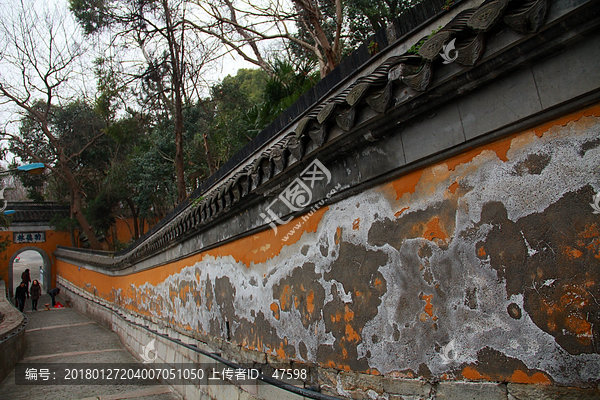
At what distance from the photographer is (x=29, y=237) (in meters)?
22.6

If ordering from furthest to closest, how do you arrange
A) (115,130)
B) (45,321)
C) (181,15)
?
(115,130), (45,321), (181,15)

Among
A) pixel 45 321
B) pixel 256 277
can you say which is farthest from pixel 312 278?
pixel 45 321

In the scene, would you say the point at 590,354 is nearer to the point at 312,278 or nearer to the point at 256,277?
the point at 312,278

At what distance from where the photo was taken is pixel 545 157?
5.57 ft

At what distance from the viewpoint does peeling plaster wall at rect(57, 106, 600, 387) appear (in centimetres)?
160

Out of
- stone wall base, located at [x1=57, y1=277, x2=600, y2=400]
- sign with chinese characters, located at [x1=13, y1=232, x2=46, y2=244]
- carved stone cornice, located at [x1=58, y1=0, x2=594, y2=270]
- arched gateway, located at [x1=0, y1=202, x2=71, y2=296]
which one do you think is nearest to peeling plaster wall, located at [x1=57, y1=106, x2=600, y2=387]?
stone wall base, located at [x1=57, y1=277, x2=600, y2=400]

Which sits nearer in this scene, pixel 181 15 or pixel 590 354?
pixel 590 354

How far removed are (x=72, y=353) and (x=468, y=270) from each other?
9.59 metres

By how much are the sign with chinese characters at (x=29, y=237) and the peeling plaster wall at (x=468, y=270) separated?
79.3 feet

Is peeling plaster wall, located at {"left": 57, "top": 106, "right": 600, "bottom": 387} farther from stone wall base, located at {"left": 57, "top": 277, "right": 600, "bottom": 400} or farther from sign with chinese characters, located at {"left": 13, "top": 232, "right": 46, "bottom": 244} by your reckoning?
sign with chinese characters, located at {"left": 13, "top": 232, "right": 46, "bottom": 244}

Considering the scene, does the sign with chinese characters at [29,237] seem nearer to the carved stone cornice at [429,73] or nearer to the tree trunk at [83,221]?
the tree trunk at [83,221]

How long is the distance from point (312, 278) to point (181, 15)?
1060cm

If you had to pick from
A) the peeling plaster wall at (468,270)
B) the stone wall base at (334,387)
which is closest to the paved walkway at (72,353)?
the stone wall base at (334,387)

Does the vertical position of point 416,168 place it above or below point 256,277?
above
